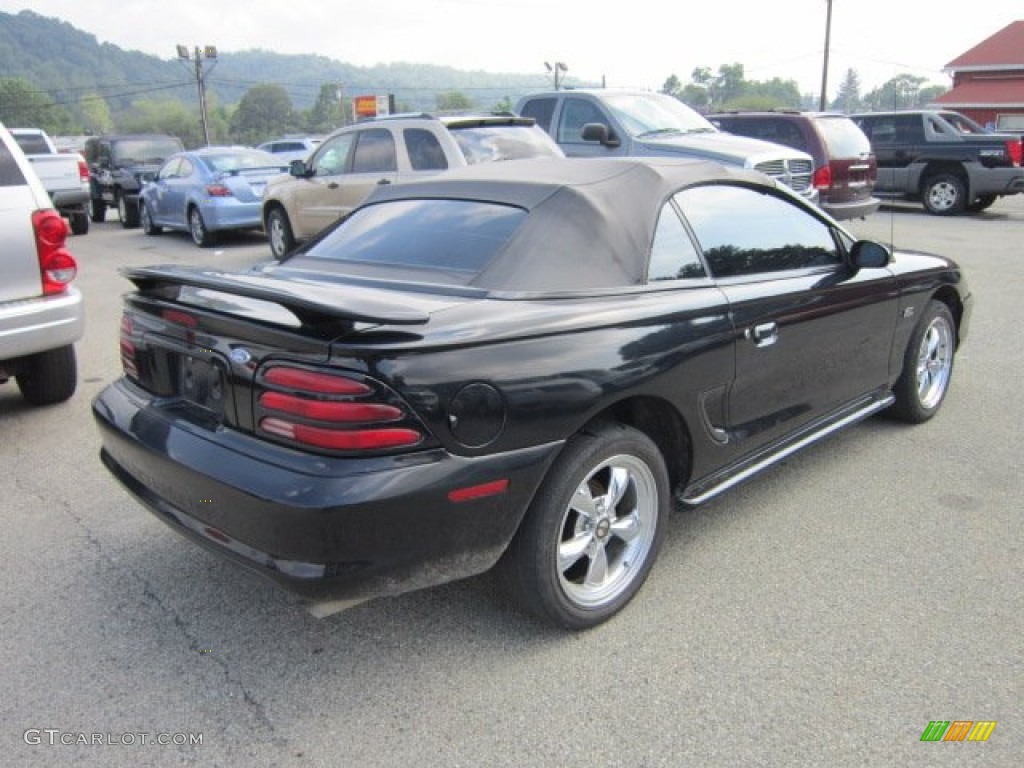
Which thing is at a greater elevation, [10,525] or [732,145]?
[732,145]

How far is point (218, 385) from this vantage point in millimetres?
2666

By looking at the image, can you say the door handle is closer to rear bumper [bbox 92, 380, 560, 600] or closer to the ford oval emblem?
rear bumper [bbox 92, 380, 560, 600]

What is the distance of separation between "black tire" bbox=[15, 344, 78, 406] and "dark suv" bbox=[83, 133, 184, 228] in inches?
487

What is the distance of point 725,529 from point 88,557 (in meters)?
2.67

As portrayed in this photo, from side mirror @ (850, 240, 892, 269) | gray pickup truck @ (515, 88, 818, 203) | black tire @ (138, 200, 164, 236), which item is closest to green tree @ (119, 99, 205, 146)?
black tire @ (138, 200, 164, 236)

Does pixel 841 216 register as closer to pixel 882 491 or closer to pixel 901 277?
pixel 901 277

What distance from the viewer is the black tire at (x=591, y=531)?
8.72ft

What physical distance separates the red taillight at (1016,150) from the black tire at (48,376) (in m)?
15.5

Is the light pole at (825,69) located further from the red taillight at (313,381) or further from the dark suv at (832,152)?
the red taillight at (313,381)

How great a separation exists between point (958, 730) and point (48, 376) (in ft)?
17.0

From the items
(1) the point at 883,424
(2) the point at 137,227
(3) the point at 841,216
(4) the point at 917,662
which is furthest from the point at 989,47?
(4) the point at 917,662

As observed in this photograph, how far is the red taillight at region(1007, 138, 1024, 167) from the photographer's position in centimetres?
1480

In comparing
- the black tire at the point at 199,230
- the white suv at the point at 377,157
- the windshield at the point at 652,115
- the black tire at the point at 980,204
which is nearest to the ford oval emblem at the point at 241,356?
the white suv at the point at 377,157

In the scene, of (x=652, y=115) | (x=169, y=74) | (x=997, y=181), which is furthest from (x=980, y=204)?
(x=169, y=74)
